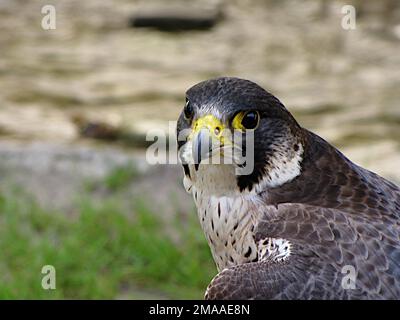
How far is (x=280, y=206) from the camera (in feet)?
12.3

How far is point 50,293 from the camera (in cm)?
579

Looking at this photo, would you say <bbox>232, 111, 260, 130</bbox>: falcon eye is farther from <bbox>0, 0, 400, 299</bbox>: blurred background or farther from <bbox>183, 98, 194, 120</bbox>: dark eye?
<bbox>0, 0, 400, 299</bbox>: blurred background

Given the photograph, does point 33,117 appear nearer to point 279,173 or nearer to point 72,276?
point 72,276

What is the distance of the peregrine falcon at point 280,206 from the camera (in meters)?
3.40

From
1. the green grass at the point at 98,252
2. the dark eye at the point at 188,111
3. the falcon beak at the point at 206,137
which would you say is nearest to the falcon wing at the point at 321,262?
the falcon beak at the point at 206,137

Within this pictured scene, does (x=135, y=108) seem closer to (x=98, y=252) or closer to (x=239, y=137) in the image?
(x=98, y=252)

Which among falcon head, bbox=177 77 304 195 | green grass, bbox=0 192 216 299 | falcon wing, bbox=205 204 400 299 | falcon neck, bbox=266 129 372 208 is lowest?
green grass, bbox=0 192 216 299

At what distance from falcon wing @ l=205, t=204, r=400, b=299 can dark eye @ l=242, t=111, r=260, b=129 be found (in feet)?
1.10

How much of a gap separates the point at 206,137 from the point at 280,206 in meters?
0.37

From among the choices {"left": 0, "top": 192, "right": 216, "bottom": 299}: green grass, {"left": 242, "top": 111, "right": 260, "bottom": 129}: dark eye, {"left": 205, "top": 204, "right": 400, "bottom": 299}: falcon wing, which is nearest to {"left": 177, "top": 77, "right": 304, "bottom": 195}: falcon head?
{"left": 242, "top": 111, "right": 260, "bottom": 129}: dark eye

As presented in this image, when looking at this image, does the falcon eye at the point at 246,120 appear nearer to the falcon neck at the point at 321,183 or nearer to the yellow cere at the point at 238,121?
the yellow cere at the point at 238,121

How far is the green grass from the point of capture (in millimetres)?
5902

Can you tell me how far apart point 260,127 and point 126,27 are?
728 centimetres
